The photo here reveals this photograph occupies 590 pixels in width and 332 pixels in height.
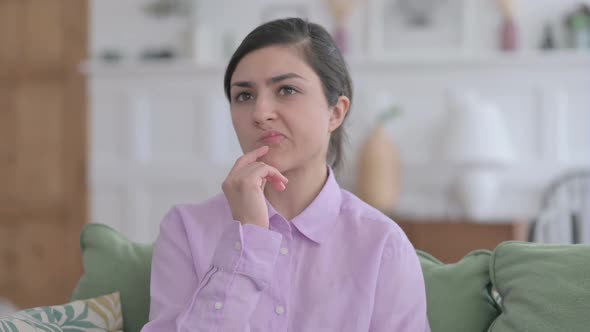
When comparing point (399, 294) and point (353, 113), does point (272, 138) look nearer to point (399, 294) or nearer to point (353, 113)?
point (399, 294)

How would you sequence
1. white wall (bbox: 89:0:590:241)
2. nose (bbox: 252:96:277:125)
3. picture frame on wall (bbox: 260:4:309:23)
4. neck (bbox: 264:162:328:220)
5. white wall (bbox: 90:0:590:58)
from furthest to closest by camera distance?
1. picture frame on wall (bbox: 260:4:309:23)
2. white wall (bbox: 90:0:590:58)
3. white wall (bbox: 89:0:590:241)
4. neck (bbox: 264:162:328:220)
5. nose (bbox: 252:96:277:125)

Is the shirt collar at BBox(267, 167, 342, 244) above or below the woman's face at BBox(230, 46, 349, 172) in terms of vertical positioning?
below

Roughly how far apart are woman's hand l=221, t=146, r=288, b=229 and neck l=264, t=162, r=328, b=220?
112mm

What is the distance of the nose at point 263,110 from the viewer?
1447 mm

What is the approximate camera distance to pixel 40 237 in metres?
5.26

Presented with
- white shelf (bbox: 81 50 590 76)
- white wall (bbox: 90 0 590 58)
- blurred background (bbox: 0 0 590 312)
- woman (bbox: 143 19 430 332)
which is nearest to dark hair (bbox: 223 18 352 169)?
woman (bbox: 143 19 430 332)

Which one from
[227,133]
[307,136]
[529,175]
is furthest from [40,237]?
[307,136]

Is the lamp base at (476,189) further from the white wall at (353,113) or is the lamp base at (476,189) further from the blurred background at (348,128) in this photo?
the white wall at (353,113)

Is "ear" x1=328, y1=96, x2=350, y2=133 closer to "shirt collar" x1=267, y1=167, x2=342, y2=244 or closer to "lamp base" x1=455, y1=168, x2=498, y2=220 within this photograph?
"shirt collar" x1=267, y1=167, x2=342, y2=244

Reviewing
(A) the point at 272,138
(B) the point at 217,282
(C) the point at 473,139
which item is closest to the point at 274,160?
(A) the point at 272,138

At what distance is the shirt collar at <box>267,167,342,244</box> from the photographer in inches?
59.2

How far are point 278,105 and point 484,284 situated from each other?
0.52 m

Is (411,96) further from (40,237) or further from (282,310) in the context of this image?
(282,310)

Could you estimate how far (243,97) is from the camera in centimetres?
151
